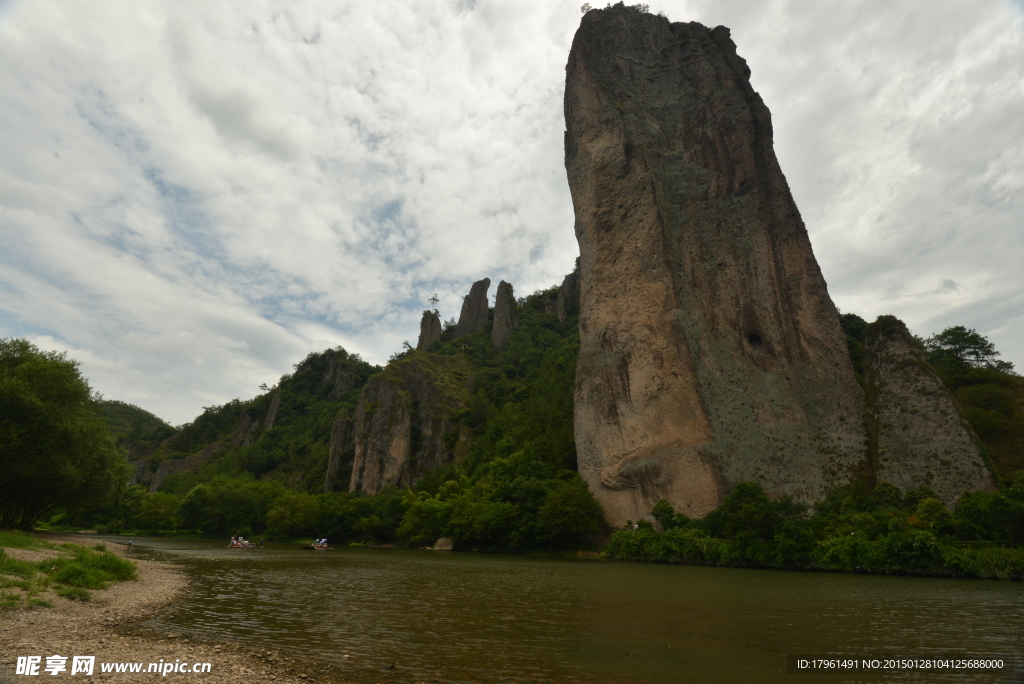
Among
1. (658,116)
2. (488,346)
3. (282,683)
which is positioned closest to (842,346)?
(658,116)

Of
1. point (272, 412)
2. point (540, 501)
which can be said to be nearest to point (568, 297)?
point (540, 501)

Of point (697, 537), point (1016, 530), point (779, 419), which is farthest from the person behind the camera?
point (779, 419)

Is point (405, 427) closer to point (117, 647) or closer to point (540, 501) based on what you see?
point (540, 501)

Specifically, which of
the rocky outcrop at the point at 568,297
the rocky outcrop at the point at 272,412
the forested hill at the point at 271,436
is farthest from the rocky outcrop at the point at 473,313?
the rocky outcrop at the point at 272,412

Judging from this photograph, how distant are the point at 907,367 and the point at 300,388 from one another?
106m

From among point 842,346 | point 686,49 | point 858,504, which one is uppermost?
point 686,49

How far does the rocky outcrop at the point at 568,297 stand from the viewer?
90.8m

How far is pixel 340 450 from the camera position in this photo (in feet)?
246

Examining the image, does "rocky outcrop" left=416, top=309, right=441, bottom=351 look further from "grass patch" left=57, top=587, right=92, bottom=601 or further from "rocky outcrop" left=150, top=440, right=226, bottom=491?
"grass patch" left=57, top=587, right=92, bottom=601

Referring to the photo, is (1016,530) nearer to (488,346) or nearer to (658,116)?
(658,116)

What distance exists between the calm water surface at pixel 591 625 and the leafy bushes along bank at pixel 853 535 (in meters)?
4.11

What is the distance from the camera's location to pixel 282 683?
252 inches

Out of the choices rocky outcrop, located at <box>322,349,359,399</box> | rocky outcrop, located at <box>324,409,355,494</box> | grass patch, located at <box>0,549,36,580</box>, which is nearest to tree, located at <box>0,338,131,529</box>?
grass patch, located at <box>0,549,36,580</box>

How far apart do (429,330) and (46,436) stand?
84121 millimetres
